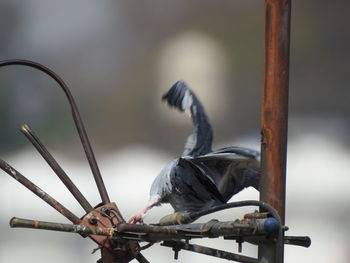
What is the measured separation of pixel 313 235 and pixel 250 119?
530 millimetres

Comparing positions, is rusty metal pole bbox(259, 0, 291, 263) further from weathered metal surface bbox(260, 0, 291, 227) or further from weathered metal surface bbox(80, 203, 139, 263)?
weathered metal surface bbox(80, 203, 139, 263)

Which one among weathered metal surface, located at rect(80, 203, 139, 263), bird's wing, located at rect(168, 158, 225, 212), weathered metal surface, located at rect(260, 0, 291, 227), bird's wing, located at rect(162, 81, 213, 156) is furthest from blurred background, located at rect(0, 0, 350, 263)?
weathered metal surface, located at rect(260, 0, 291, 227)

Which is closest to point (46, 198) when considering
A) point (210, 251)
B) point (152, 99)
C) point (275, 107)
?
point (210, 251)

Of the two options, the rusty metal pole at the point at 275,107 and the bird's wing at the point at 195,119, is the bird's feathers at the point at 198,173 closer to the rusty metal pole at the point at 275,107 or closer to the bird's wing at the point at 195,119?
the bird's wing at the point at 195,119

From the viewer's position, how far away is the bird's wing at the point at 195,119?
10.00 feet

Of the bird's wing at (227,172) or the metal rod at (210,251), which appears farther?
the bird's wing at (227,172)

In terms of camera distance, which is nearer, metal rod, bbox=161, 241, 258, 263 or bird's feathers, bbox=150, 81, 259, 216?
metal rod, bbox=161, 241, 258, 263

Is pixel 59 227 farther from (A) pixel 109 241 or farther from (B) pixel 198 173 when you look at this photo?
(B) pixel 198 173

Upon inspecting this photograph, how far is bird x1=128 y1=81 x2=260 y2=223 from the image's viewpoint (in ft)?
9.40

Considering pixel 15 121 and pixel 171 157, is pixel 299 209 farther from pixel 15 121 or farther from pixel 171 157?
pixel 15 121

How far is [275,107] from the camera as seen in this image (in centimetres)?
228

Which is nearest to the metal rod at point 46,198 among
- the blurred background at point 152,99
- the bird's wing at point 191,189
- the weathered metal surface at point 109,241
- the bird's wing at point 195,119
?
the weathered metal surface at point 109,241

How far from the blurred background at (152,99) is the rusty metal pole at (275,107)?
1482mm

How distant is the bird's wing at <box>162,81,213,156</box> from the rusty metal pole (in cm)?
76
